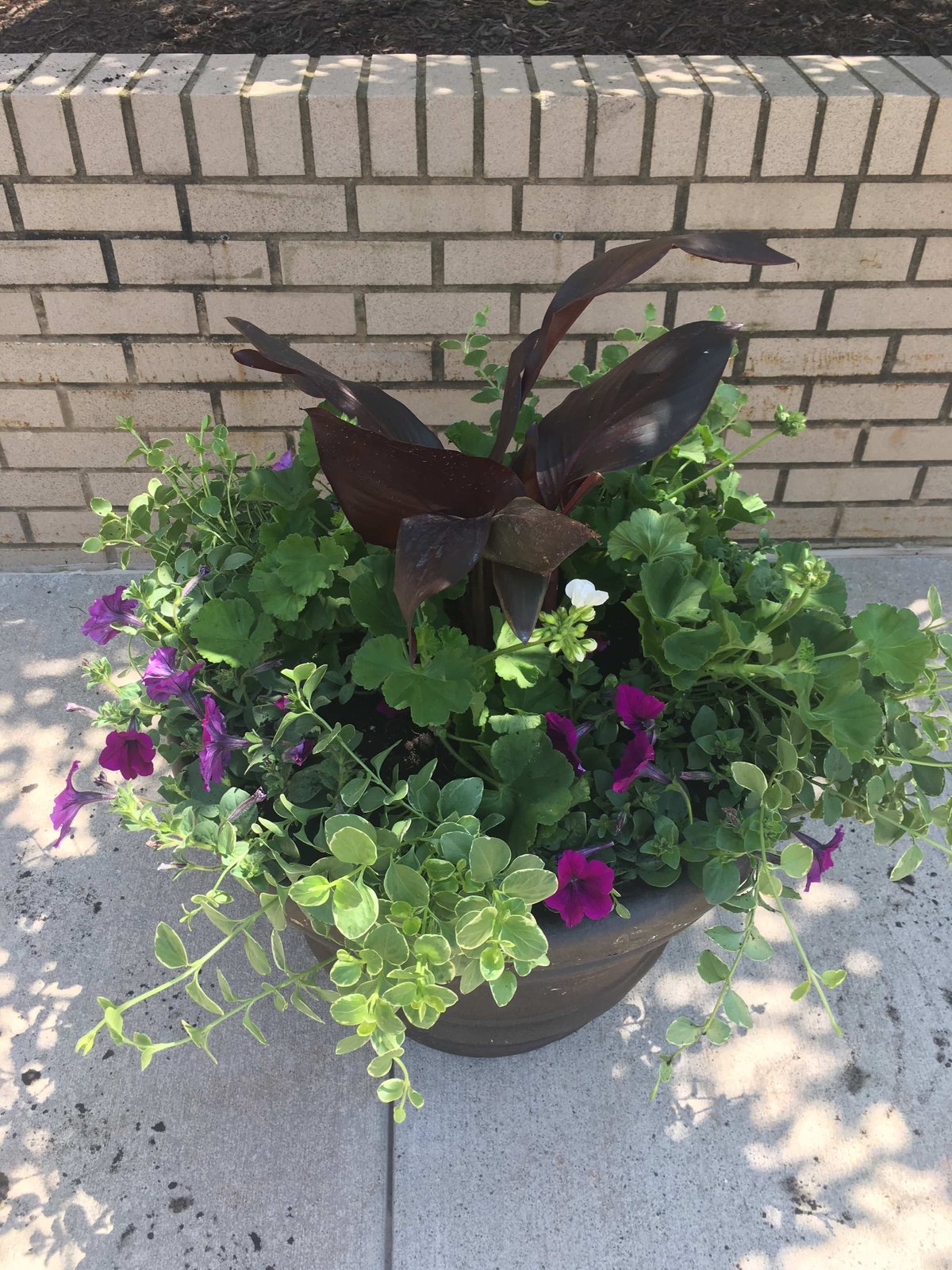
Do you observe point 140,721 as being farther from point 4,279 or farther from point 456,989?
point 4,279

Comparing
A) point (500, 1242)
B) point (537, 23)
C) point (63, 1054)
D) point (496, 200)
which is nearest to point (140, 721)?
point (63, 1054)

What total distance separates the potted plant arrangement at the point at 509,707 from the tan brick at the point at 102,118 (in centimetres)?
91

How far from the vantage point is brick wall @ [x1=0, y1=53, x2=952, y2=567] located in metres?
1.99

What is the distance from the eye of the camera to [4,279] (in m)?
2.18

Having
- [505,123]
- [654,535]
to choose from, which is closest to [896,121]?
[505,123]

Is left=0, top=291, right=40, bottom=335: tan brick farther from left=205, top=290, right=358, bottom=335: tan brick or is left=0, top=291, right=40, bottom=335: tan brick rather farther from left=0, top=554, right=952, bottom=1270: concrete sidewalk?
left=0, top=554, right=952, bottom=1270: concrete sidewalk

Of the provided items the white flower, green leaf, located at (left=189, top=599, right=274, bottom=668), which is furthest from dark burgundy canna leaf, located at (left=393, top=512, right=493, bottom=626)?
green leaf, located at (left=189, top=599, right=274, bottom=668)

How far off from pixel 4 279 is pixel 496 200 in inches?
42.6

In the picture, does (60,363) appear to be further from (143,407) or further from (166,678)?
(166,678)

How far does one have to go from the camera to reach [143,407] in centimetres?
235

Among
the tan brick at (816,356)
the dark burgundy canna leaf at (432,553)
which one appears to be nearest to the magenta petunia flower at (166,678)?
the dark burgundy canna leaf at (432,553)

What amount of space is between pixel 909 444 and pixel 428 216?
1.31 meters

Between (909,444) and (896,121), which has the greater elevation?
(896,121)

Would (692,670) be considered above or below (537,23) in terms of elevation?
below
